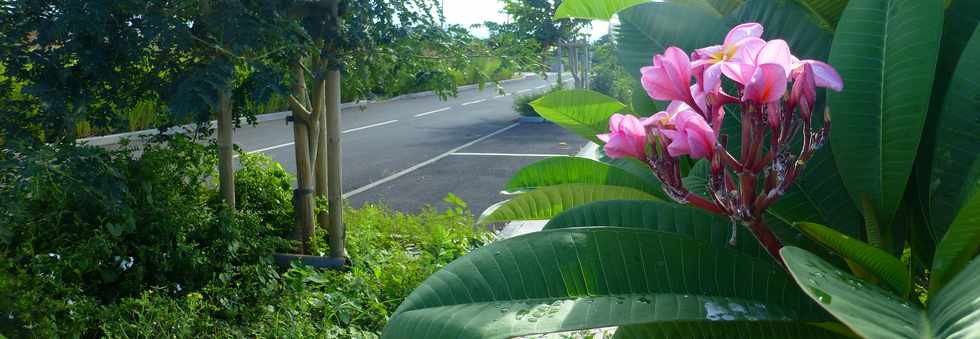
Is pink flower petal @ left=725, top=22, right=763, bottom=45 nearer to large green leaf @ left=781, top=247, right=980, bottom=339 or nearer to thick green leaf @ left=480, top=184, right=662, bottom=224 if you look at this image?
large green leaf @ left=781, top=247, right=980, bottom=339

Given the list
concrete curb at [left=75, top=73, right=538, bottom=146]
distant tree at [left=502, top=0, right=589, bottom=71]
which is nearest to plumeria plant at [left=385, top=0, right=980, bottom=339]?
concrete curb at [left=75, top=73, right=538, bottom=146]

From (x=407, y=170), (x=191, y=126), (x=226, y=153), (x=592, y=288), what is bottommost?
(x=407, y=170)

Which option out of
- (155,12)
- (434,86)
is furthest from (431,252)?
(155,12)

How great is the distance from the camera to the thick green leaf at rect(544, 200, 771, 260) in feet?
4.22

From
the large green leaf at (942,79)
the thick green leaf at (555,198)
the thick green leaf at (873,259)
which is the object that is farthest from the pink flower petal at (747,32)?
the thick green leaf at (555,198)

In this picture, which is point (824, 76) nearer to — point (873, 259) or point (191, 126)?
point (873, 259)

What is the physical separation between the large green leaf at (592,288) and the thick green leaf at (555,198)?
47 centimetres

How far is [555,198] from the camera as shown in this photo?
63.7 inches

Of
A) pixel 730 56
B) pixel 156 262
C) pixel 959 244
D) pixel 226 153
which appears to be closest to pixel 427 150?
pixel 226 153

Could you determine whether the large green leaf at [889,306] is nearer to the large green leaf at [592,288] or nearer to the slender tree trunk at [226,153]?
the large green leaf at [592,288]

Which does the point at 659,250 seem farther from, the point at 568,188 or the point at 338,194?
the point at 338,194

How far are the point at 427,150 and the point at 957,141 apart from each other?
1150 centimetres

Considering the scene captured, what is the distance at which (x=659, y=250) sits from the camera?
1094 mm

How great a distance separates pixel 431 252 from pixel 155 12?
185 centimetres
